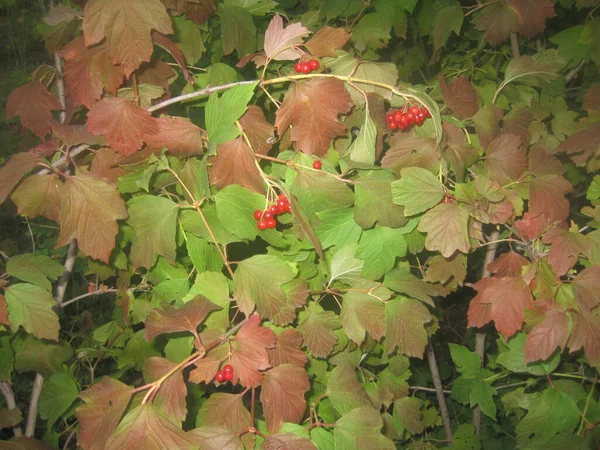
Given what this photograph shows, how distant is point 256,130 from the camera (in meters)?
1.39

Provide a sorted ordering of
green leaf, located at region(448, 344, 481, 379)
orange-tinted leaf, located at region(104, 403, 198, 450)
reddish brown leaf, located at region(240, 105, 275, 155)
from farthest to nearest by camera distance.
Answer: green leaf, located at region(448, 344, 481, 379) < reddish brown leaf, located at region(240, 105, 275, 155) < orange-tinted leaf, located at region(104, 403, 198, 450)

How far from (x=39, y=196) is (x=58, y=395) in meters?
1.14

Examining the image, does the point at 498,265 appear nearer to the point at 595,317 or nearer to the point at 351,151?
the point at 595,317

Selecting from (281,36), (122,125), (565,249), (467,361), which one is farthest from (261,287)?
(467,361)

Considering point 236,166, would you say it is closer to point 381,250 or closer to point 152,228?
point 152,228

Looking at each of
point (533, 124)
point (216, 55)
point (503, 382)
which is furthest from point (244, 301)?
point (503, 382)

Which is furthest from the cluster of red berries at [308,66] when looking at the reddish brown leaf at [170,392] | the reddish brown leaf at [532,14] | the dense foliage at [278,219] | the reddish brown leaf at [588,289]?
the reddish brown leaf at [532,14]

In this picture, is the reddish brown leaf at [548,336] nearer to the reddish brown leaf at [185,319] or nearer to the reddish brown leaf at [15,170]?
the reddish brown leaf at [185,319]

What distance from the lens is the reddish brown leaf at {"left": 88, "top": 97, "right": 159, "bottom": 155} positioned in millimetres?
1277

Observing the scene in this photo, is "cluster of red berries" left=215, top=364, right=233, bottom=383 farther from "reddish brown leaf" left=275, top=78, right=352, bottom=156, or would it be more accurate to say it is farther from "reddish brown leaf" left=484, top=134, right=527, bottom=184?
"reddish brown leaf" left=484, top=134, right=527, bottom=184

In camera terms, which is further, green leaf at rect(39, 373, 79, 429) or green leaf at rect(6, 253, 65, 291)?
green leaf at rect(39, 373, 79, 429)

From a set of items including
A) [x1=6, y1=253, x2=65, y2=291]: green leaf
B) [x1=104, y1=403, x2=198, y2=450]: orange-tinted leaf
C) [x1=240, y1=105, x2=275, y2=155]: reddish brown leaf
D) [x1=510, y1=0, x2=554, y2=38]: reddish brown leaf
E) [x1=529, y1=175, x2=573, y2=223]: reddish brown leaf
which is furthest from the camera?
[x1=510, y1=0, x2=554, y2=38]: reddish brown leaf

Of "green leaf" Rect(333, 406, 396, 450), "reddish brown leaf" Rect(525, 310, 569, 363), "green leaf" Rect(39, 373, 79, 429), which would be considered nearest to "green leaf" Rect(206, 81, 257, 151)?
"green leaf" Rect(333, 406, 396, 450)

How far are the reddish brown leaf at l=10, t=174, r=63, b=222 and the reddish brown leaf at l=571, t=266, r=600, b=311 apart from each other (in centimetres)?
149
